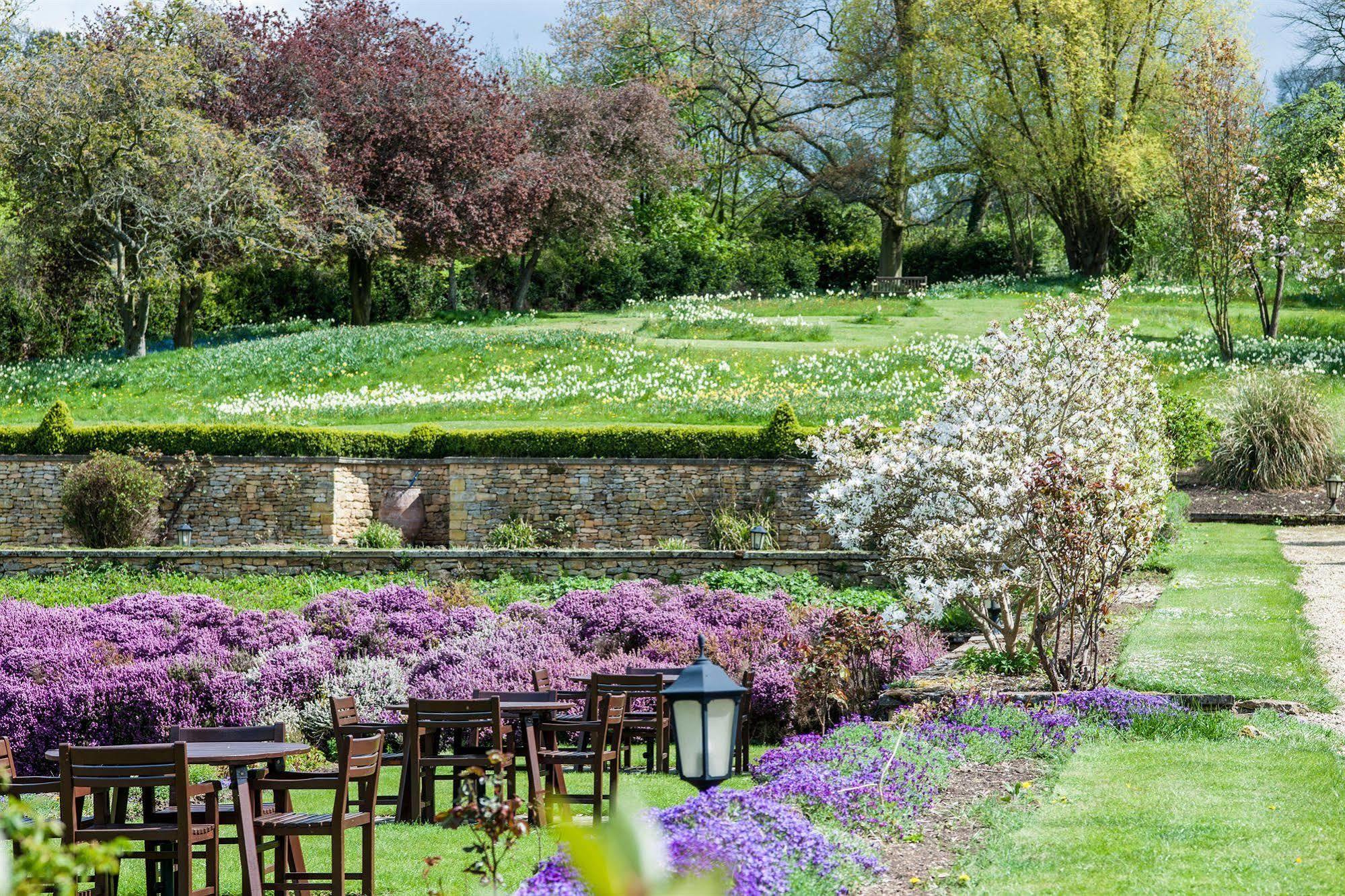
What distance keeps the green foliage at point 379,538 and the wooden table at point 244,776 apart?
10486 mm

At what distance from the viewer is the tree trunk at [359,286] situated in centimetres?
2955

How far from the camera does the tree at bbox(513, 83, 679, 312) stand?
1224 inches

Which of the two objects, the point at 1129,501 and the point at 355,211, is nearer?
the point at 1129,501

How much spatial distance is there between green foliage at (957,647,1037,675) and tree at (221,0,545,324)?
1925 centimetres

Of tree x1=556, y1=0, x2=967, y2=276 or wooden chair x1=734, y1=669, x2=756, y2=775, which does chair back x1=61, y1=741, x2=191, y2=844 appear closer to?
wooden chair x1=734, y1=669, x2=756, y2=775

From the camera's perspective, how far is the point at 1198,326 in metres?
26.1

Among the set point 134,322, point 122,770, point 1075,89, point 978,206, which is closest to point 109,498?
point 134,322

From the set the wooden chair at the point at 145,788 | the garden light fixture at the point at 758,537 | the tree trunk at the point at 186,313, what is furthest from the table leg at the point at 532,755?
the tree trunk at the point at 186,313

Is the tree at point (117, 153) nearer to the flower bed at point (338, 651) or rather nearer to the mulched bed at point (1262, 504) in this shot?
the flower bed at point (338, 651)

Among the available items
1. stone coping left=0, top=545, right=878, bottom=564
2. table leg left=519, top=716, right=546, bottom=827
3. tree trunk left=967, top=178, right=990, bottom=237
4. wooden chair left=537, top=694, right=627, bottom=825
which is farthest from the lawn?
tree trunk left=967, top=178, right=990, bottom=237

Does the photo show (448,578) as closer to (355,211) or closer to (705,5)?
(355,211)

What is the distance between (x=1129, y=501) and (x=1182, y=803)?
299 centimetres

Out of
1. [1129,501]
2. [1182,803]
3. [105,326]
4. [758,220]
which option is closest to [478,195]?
[105,326]

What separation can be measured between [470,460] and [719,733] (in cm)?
1302
